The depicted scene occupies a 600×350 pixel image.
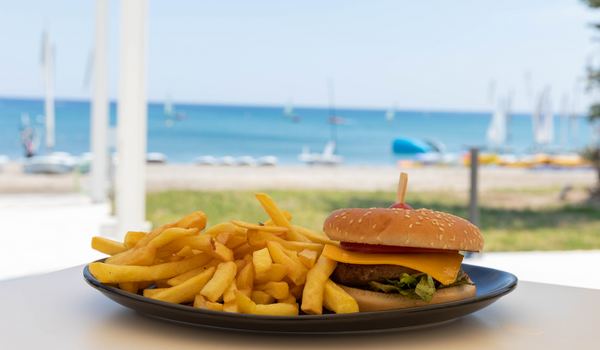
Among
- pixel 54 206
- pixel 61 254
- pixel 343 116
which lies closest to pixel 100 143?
pixel 54 206

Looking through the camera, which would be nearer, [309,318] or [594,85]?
[309,318]

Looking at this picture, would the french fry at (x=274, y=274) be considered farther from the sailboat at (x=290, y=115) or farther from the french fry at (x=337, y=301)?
the sailboat at (x=290, y=115)

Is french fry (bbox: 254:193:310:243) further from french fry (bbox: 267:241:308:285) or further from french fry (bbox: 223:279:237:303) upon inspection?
french fry (bbox: 223:279:237:303)

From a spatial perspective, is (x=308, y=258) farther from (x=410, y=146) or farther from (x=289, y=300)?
(x=410, y=146)

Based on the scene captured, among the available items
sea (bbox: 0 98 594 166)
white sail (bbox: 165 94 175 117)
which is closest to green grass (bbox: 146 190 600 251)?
sea (bbox: 0 98 594 166)

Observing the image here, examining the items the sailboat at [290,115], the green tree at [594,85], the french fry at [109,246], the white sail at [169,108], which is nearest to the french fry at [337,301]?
the french fry at [109,246]

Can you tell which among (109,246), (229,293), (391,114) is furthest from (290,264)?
(391,114)

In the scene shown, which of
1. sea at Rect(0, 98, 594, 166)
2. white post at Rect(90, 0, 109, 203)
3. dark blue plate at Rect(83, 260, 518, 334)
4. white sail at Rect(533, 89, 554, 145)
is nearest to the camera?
dark blue plate at Rect(83, 260, 518, 334)
